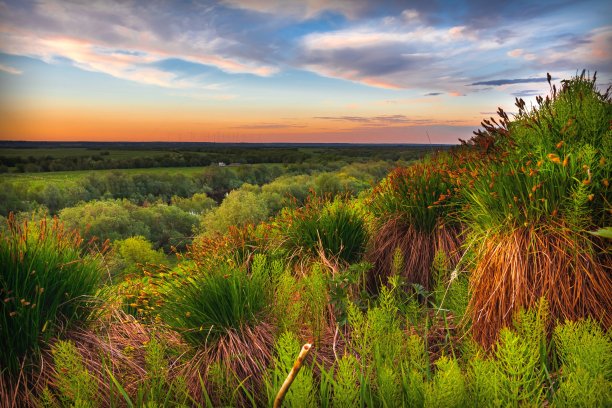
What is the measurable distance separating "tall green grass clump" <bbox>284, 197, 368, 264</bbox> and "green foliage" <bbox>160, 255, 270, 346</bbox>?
197 cm

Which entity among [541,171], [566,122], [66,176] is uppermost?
[566,122]

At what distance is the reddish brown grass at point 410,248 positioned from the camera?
20.2 feet

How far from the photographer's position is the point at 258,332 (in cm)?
417

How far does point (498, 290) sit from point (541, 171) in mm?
1151

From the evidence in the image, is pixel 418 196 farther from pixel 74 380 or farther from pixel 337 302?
pixel 74 380

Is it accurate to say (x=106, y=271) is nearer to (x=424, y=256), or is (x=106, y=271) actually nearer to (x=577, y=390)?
(x=424, y=256)

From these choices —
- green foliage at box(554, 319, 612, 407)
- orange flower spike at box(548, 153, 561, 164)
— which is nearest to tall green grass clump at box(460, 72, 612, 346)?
orange flower spike at box(548, 153, 561, 164)

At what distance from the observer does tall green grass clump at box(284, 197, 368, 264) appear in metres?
6.39

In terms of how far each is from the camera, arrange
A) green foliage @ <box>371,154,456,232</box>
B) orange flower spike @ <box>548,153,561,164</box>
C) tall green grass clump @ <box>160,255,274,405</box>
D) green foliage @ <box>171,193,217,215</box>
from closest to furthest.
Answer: orange flower spike @ <box>548,153,561,164</box>, tall green grass clump @ <box>160,255,274,405</box>, green foliage @ <box>371,154,456,232</box>, green foliage @ <box>171,193,217,215</box>

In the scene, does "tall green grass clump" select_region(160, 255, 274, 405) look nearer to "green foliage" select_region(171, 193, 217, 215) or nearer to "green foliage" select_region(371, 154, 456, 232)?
"green foliage" select_region(371, 154, 456, 232)

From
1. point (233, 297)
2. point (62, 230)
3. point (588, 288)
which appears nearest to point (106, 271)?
point (62, 230)

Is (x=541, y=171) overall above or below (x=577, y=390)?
above

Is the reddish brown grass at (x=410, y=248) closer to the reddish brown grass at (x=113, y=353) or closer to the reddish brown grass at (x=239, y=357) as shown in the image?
the reddish brown grass at (x=239, y=357)

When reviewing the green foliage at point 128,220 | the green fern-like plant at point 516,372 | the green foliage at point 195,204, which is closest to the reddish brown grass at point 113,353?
the green fern-like plant at point 516,372
